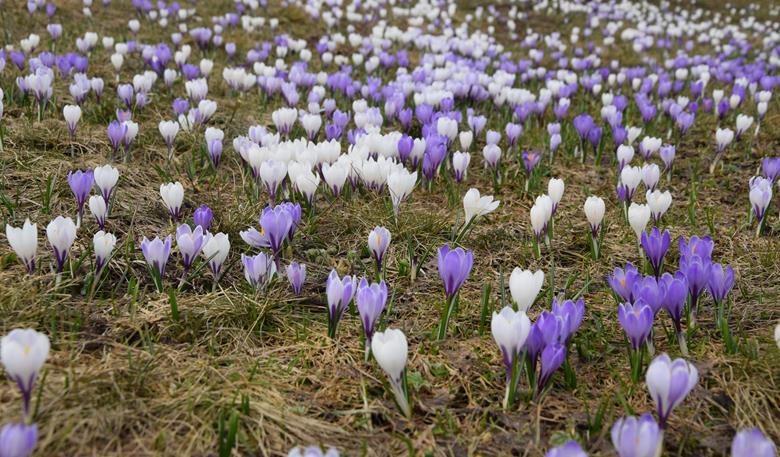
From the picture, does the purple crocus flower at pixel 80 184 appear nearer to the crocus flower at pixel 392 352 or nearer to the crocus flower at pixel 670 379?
the crocus flower at pixel 392 352

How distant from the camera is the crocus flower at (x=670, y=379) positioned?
1.83m

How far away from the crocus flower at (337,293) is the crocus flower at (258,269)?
42cm

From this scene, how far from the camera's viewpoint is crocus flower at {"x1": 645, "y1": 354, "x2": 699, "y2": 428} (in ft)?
6.02

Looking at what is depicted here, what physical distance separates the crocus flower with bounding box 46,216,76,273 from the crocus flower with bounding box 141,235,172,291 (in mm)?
289

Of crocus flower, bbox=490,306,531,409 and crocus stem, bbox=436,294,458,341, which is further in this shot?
crocus stem, bbox=436,294,458,341

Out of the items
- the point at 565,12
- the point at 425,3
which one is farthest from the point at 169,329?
the point at 565,12

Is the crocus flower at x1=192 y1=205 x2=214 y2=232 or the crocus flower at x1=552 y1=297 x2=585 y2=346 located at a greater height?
the crocus flower at x1=552 y1=297 x2=585 y2=346

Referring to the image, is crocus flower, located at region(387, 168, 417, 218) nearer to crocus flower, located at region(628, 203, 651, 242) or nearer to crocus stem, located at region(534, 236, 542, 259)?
crocus stem, located at region(534, 236, 542, 259)

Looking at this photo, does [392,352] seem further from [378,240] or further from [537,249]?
[537,249]

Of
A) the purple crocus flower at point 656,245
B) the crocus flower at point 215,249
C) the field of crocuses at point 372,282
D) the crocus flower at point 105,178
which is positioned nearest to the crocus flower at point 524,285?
the field of crocuses at point 372,282

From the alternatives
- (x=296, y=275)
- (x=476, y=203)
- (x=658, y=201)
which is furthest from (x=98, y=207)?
(x=658, y=201)

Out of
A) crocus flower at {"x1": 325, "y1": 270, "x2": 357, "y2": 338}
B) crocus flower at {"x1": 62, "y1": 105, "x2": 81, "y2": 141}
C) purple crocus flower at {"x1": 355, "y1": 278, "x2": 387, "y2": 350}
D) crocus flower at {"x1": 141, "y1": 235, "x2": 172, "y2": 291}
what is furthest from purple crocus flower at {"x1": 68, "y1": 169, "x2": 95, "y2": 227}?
purple crocus flower at {"x1": 355, "y1": 278, "x2": 387, "y2": 350}

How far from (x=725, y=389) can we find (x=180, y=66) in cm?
619

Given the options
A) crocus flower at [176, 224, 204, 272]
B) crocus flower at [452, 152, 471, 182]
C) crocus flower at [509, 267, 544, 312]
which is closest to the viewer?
crocus flower at [509, 267, 544, 312]
